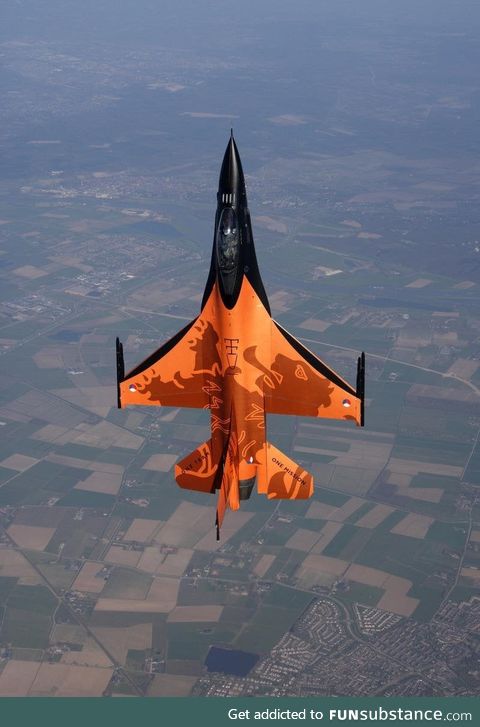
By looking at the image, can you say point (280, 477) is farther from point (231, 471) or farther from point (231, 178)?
point (231, 178)

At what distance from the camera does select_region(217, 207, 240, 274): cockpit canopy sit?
180ft

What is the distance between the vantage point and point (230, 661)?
4304 inches

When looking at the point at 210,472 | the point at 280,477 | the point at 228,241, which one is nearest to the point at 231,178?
the point at 228,241

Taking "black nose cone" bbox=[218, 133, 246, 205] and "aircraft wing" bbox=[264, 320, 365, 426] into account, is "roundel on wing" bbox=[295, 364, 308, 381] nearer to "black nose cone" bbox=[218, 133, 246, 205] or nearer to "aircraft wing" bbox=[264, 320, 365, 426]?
"aircraft wing" bbox=[264, 320, 365, 426]

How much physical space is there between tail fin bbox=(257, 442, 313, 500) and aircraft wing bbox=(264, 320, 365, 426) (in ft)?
8.47

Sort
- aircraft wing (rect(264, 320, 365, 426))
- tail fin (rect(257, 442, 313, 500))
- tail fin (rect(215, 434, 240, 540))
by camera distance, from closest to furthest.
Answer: tail fin (rect(215, 434, 240, 540)), aircraft wing (rect(264, 320, 365, 426)), tail fin (rect(257, 442, 313, 500))

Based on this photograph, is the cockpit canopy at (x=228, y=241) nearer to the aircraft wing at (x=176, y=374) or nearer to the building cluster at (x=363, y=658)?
the aircraft wing at (x=176, y=374)

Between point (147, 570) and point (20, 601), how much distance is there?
1453 centimetres

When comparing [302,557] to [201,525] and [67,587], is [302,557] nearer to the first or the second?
Answer: [201,525]

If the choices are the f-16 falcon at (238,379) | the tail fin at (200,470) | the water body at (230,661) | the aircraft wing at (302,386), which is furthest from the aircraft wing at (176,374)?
the water body at (230,661)

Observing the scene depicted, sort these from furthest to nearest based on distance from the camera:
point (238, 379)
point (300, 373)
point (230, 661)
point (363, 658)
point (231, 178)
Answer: point (363, 658) → point (230, 661) → point (300, 373) → point (238, 379) → point (231, 178)

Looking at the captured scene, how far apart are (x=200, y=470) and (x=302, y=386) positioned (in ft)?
24.4

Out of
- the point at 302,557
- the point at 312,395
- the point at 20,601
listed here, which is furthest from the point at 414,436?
the point at 312,395

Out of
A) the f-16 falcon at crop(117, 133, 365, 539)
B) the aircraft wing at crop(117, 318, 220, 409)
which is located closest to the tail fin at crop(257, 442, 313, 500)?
the f-16 falcon at crop(117, 133, 365, 539)
